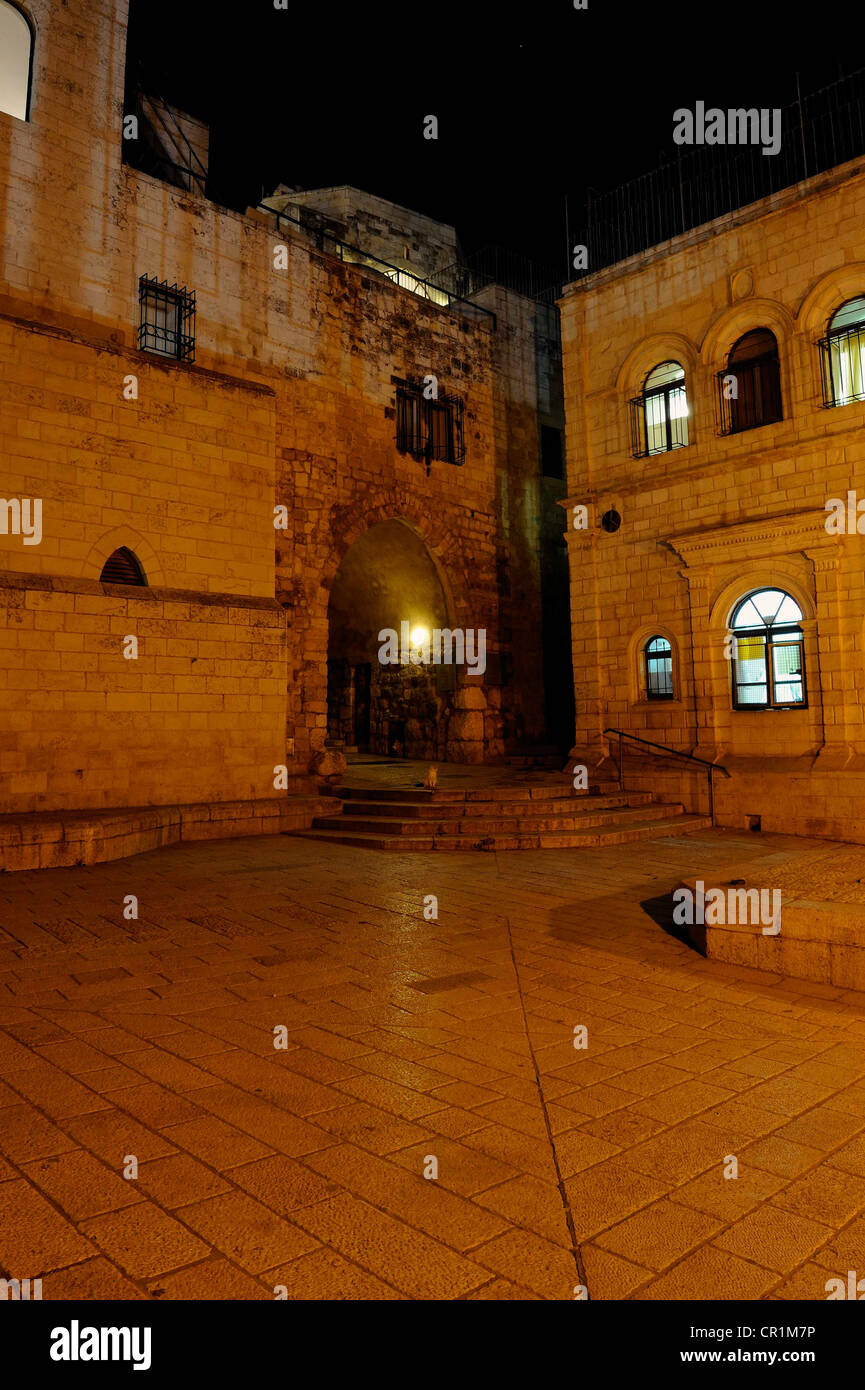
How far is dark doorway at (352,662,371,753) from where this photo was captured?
21.7 metres

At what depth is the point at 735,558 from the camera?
1344cm

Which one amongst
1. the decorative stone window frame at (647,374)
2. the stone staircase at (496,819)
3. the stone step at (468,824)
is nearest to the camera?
the stone staircase at (496,819)

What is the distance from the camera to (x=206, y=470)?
12297 mm

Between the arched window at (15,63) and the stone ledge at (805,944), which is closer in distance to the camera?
the stone ledge at (805,944)

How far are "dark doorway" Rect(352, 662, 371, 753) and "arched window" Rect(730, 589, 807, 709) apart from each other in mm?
10466

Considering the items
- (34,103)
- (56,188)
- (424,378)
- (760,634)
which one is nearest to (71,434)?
(56,188)

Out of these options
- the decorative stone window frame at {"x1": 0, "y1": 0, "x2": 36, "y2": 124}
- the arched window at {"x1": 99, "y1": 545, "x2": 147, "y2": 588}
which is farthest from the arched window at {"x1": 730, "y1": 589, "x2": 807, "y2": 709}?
the decorative stone window frame at {"x1": 0, "y1": 0, "x2": 36, "y2": 124}

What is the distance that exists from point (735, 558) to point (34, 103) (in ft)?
43.4

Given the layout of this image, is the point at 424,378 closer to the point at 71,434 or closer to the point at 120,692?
the point at 71,434

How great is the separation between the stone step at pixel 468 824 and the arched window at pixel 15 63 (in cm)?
1198

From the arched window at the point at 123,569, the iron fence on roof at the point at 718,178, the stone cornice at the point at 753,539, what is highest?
the iron fence on roof at the point at 718,178

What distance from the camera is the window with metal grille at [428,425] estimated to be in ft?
58.6

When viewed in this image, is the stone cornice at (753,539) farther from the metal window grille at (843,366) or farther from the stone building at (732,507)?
the metal window grille at (843,366)

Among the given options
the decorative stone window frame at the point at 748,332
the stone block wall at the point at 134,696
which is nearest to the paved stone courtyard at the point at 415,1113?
the stone block wall at the point at 134,696
